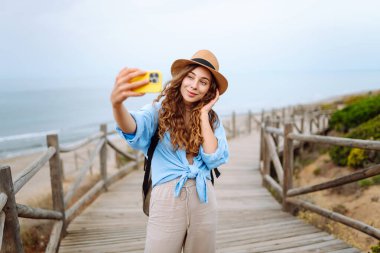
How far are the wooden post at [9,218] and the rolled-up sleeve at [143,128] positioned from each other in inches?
36.3

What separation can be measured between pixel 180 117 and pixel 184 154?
22 centimetres

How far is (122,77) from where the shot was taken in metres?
1.52

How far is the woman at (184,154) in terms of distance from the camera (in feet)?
5.99

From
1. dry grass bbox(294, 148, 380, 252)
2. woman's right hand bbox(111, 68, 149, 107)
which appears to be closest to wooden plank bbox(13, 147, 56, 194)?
woman's right hand bbox(111, 68, 149, 107)

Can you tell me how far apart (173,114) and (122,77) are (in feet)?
1.64

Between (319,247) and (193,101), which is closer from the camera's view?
(193,101)

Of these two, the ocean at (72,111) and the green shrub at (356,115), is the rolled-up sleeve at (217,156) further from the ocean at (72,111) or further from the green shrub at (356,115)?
the green shrub at (356,115)

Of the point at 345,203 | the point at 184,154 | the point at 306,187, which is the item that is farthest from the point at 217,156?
the point at 345,203

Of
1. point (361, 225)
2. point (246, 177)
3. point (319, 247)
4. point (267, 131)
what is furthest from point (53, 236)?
point (246, 177)

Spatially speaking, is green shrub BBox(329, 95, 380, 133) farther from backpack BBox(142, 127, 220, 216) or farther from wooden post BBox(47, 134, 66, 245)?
backpack BBox(142, 127, 220, 216)

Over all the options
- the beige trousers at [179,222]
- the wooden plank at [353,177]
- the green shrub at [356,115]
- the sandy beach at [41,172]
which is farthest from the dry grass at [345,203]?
the sandy beach at [41,172]

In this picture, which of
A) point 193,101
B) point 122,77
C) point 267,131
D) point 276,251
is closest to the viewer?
point 122,77

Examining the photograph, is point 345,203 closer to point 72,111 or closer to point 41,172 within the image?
point 41,172

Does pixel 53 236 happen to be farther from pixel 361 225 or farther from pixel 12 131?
pixel 12 131
